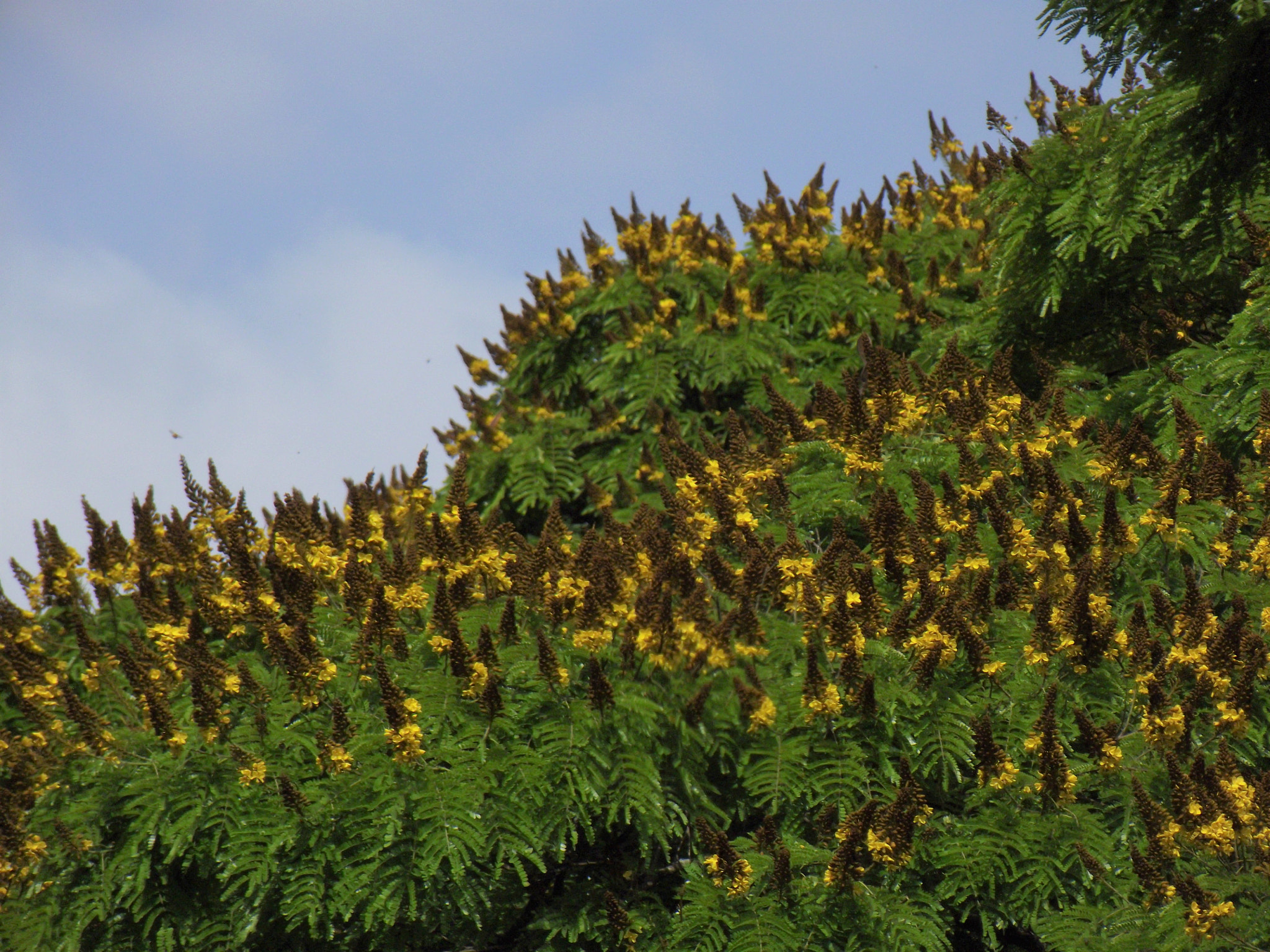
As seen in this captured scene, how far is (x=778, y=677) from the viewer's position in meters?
5.57

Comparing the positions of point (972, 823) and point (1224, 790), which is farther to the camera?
point (972, 823)

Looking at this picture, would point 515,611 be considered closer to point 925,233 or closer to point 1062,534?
point 1062,534

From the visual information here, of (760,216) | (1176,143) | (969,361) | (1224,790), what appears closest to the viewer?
(1224,790)

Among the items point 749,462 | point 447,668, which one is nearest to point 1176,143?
point 749,462

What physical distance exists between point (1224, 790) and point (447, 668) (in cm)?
331

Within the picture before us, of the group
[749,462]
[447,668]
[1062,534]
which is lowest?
[1062,534]

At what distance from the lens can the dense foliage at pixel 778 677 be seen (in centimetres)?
485

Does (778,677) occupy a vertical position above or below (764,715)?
above

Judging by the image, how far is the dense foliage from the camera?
191 inches

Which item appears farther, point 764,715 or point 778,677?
point 778,677

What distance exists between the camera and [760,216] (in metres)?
10.2

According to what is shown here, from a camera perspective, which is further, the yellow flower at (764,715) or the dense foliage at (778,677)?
the yellow flower at (764,715)

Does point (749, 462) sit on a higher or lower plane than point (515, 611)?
higher

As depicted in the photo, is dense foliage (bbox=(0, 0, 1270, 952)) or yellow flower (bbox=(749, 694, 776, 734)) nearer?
dense foliage (bbox=(0, 0, 1270, 952))
